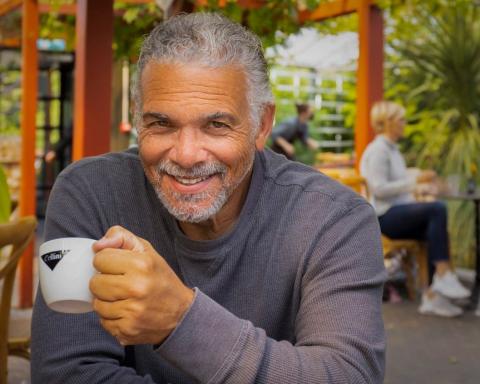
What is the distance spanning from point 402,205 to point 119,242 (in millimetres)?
5155

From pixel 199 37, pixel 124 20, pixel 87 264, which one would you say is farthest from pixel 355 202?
pixel 124 20

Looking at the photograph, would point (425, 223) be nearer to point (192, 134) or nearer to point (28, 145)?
point (28, 145)

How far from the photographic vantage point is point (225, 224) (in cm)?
161

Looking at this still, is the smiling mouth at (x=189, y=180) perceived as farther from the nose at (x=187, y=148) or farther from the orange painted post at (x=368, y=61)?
the orange painted post at (x=368, y=61)

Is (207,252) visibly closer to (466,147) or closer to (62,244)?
(62,244)

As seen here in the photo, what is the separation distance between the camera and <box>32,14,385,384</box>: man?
139 cm

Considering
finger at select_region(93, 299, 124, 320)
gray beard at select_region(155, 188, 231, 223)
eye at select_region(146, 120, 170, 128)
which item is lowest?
finger at select_region(93, 299, 124, 320)

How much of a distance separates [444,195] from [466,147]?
2.86m

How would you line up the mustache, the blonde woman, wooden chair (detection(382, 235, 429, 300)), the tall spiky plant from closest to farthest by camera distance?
the mustache < the blonde woman < wooden chair (detection(382, 235, 429, 300)) < the tall spiky plant

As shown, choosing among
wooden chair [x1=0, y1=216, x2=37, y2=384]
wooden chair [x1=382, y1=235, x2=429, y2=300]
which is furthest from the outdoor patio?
wooden chair [x1=0, y1=216, x2=37, y2=384]

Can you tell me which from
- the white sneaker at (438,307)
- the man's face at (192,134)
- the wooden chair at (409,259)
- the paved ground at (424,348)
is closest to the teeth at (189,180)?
the man's face at (192,134)

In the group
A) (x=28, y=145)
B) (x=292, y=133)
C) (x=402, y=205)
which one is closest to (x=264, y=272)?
(x=28, y=145)

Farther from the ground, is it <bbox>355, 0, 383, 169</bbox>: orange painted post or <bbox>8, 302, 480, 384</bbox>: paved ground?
<bbox>355, 0, 383, 169</bbox>: orange painted post

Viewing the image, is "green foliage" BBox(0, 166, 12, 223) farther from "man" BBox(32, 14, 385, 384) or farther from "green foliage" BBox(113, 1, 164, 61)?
"green foliage" BBox(113, 1, 164, 61)
